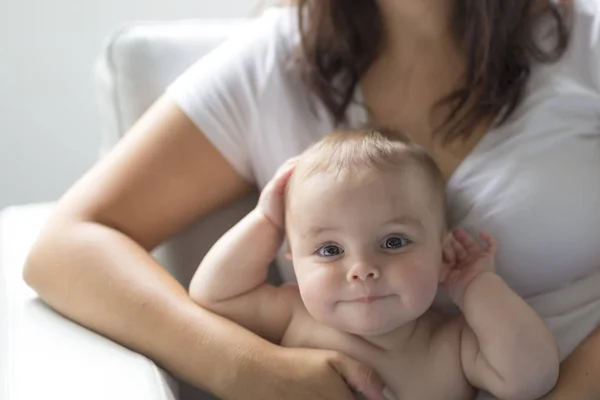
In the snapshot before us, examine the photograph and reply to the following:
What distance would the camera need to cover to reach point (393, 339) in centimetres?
90

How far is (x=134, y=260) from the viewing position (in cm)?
96

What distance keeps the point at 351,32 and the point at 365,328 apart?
1.45 ft

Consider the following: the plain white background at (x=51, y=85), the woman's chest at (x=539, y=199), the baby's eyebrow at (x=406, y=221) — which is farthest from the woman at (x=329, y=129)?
the plain white background at (x=51, y=85)

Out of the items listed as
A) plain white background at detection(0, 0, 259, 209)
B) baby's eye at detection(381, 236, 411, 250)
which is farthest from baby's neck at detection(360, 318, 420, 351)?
plain white background at detection(0, 0, 259, 209)

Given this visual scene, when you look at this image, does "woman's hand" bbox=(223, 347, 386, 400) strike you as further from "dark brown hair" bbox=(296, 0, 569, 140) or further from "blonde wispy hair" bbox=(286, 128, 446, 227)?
"dark brown hair" bbox=(296, 0, 569, 140)

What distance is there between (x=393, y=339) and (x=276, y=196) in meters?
0.21

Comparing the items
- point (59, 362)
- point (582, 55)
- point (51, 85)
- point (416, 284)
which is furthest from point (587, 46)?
point (51, 85)

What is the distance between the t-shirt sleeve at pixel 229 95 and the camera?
1023 mm

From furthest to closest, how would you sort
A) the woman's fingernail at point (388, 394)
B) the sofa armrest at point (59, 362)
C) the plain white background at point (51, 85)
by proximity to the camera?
the plain white background at point (51, 85) < the woman's fingernail at point (388, 394) < the sofa armrest at point (59, 362)

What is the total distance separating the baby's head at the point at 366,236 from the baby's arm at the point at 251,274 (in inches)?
2.5

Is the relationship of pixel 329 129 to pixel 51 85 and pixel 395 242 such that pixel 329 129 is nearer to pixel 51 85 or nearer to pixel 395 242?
pixel 395 242

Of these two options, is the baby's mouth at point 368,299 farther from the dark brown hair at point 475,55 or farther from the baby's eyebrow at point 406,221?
the dark brown hair at point 475,55

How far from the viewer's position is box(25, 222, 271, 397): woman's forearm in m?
0.88

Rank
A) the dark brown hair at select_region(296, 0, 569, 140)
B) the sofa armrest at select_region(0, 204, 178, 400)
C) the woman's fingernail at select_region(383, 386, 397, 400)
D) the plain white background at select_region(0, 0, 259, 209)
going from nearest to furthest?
the sofa armrest at select_region(0, 204, 178, 400) < the woman's fingernail at select_region(383, 386, 397, 400) < the dark brown hair at select_region(296, 0, 569, 140) < the plain white background at select_region(0, 0, 259, 209)
